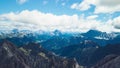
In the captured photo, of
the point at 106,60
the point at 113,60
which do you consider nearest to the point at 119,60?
the point at 113,60

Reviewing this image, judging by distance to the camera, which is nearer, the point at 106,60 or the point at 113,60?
the point at 113,60

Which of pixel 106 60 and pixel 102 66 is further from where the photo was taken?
pixel 106 60

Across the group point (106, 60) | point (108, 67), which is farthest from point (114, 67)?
point (106, 60)

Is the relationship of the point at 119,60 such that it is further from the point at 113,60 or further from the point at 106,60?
the point at 106,60

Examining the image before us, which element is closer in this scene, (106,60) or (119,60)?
(119,60)

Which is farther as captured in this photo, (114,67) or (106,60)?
(106,60)

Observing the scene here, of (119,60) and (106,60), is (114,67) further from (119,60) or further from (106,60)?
(106,60)

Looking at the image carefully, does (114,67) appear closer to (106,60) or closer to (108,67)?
(108,67)
